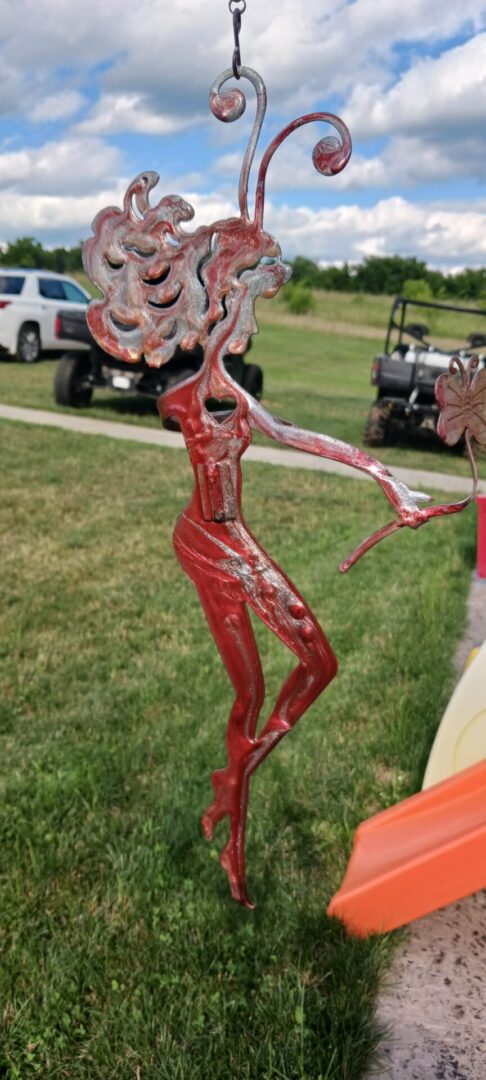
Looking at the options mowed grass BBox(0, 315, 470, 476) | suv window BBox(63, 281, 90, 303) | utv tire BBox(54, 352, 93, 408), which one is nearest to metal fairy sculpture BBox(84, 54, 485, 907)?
mowed grass BBox(0, 315, 470, 476)

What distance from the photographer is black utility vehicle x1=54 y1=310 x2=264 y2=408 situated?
10062 millimetres

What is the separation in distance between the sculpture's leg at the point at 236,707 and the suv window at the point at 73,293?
15.5 meters

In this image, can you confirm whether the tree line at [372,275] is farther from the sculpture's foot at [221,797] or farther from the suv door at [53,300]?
the sculpture's foot at [221,797]

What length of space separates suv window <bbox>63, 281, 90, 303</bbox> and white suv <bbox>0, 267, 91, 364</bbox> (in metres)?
0.05

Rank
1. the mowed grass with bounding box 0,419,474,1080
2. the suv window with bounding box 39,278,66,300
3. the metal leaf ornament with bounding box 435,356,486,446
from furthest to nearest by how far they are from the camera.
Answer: the suv window with bounding box 39,278,66,300
the mowed grass with bounding box 0,419,474,1080
the metal leaf ornament with bounding box 435,356,486,446

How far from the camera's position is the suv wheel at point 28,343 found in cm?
1549

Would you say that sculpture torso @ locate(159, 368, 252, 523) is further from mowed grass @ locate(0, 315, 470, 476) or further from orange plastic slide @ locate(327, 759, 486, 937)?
mowed grass @ locate(0, 315, 470, 476)

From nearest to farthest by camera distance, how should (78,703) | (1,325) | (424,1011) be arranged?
(424,1011) → (78,703) → (1,325)

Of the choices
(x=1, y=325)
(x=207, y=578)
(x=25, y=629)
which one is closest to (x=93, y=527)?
(x=25, y=629)

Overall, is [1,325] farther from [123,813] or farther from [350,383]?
[123,813]

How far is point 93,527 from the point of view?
6016mm

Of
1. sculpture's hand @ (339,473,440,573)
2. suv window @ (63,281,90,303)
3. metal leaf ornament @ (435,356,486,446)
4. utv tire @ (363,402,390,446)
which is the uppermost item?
A: metal leaf ornament @ (435,356,486,446)

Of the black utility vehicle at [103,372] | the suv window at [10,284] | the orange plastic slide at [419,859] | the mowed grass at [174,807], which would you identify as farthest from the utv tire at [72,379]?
the orange plastic slide at [419,859]

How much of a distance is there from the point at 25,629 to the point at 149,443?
200 inches
